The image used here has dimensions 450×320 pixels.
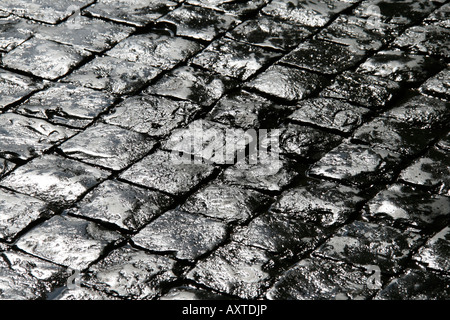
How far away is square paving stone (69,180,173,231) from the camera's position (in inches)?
158

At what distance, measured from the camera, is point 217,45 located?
5719mm

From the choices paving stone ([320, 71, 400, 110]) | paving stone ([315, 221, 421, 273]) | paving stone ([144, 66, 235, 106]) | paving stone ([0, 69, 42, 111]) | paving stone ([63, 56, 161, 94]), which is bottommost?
paving stone ([0, 69, 42, 111])

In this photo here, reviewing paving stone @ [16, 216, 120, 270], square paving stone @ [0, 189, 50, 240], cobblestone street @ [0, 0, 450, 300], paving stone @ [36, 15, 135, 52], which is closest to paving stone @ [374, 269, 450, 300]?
cobblestone street @ [0, 0, 450, 300]

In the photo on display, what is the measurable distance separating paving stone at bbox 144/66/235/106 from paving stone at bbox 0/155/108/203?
1.00 metres

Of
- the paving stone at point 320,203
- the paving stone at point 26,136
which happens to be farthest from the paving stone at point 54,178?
the paving stone at point 320,203

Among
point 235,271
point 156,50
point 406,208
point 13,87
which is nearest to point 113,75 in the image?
point 156,50

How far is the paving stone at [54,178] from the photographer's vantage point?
4.21 metres

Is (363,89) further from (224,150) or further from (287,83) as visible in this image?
(224,150)

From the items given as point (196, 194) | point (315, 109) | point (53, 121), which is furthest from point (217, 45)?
point (196, 194)

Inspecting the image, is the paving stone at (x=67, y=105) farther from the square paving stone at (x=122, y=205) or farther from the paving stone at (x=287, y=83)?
the paving stone at (x=287, y=83)

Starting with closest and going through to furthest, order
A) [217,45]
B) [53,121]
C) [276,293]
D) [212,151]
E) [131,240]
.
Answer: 1. [276,293]
2. [131,240]
3. [212,151]
4. [53,121]
5. [217,45]

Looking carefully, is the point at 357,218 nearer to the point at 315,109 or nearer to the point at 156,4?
the point at 315,109

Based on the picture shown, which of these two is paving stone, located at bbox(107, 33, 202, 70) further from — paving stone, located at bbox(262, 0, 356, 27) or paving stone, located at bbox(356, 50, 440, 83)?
paving stone, located at bbox(356, 50, 440, 83)

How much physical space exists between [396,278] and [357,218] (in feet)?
1.65
